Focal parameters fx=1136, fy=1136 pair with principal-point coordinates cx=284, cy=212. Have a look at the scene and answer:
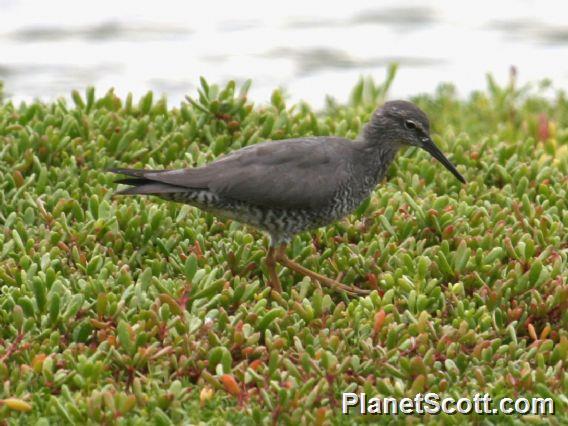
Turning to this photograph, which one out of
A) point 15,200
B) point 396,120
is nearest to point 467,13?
point 396,120

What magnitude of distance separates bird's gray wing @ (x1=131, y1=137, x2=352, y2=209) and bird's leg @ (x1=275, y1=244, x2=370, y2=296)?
0.29 m

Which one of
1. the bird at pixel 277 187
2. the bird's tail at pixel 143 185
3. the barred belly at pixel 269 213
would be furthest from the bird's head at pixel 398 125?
the bird's tail at pixel 143 185

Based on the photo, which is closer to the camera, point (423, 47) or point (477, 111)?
point (477, 111)

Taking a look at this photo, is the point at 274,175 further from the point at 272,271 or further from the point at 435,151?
the point at 435,151

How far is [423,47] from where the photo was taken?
1538cm

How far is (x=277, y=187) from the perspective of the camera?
267 inches

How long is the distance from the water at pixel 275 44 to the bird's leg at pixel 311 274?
6.50 metres

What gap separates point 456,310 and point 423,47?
977 centimetres

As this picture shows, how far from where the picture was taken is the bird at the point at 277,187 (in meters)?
6.61

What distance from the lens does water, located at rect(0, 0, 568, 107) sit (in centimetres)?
1390

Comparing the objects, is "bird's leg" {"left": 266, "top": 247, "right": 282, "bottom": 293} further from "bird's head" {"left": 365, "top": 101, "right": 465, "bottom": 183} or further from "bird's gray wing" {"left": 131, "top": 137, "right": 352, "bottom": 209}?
"bird's head" {"left": 365, "top": 101, "right": 465, "bottom": 183}

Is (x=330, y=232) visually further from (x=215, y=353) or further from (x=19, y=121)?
(x=19, y=121)

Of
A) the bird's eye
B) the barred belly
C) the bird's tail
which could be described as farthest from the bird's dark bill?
the bird's tail

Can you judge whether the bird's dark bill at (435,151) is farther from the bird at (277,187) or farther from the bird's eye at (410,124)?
the bird at (277,187)
